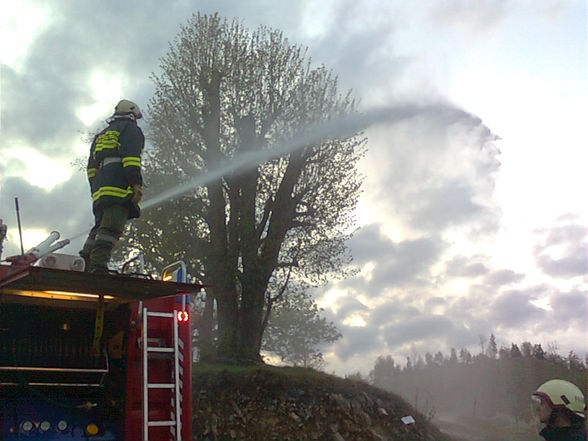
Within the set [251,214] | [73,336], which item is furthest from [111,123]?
[251,214]

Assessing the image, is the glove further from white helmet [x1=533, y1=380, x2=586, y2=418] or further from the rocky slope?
the rocky slope

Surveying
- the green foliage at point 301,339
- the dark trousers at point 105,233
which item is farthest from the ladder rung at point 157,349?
the green foliage at point 301,339

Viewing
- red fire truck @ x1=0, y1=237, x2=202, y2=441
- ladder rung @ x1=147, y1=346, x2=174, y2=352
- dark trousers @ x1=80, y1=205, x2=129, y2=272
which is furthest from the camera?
dark trousers @ x1=80, y1=205, x2=129, y2=272

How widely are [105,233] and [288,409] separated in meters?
10.3

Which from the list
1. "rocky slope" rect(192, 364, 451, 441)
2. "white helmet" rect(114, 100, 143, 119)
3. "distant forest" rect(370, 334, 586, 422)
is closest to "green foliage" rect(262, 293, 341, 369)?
"distant forest" rect(370, 334, 586, 422)

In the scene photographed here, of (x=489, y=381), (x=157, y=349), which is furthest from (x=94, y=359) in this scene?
(x=489, y=381)

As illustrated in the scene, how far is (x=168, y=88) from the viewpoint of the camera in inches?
762

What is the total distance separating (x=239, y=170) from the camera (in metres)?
18.2

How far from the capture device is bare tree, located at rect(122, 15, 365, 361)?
1791 centimetres

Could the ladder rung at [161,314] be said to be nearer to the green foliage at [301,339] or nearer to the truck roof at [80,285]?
the truck roof at [80,285]

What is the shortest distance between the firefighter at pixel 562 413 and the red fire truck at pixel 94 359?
2.50 meters

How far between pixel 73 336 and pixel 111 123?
2263mm

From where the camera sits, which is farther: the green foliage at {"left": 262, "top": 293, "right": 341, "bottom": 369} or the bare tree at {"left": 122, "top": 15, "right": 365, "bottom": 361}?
the green foliage at {"left": 262, "top": 293, "right": 341, "bottom": 369}

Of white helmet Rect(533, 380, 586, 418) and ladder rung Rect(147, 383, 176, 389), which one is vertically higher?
ladder rung Rect(147, 383, 176, 389)
